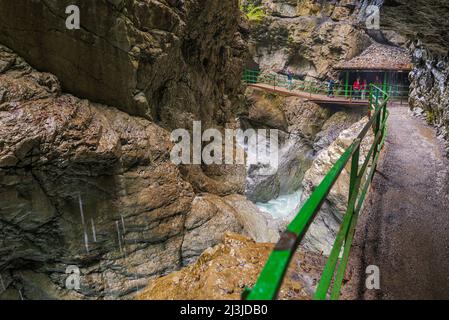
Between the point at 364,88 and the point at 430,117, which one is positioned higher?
the point at 364,88

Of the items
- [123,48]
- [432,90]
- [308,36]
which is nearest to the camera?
[123,48]

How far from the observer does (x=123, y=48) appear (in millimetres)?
8250

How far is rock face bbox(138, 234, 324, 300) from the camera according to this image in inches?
116

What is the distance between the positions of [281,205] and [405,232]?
2087cm

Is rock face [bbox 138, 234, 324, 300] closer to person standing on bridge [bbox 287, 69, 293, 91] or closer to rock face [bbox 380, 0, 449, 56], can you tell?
rock face [bbox 380, 0, 449, 56]

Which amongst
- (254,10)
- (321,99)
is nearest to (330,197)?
(321,99)

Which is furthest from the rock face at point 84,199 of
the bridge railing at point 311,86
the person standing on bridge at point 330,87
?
the person standing on bridge at point 330,87

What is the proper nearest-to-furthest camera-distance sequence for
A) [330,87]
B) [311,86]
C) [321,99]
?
[321,99] < [330,87] < [311,86]

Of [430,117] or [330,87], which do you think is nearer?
[430,117]

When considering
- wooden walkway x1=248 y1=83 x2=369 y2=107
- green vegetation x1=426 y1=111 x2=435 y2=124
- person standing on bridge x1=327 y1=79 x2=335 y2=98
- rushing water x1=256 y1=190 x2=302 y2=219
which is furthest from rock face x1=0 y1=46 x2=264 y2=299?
person standing on bridge x1=327 y1=79 x2=335 y2=98

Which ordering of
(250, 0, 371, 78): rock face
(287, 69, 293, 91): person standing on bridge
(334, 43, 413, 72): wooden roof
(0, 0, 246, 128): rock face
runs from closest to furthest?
(0, 0, 246, 128): rock face → (334, 43, 413, 72): wooden roof → (250, 0, 371, 78): rock face → (287, 69, 293, 91): person standing on bridge

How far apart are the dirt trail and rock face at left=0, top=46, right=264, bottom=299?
17.0 feet

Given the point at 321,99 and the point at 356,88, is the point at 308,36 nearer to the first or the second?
the point at 356,88

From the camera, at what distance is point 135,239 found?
8516 mm
